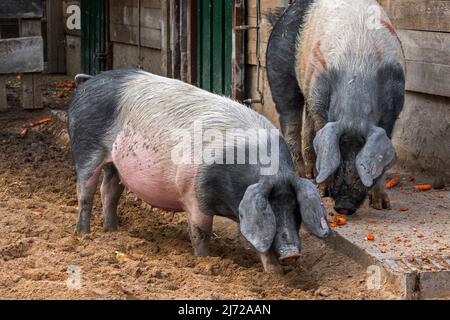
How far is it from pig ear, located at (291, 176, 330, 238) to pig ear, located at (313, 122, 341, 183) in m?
0.66

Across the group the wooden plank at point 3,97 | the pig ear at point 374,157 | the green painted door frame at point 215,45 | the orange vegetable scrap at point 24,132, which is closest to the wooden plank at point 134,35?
the green painted door frame at point 215,45

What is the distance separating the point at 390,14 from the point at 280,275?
3.16 meters

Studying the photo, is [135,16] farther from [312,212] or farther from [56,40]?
[312,212]

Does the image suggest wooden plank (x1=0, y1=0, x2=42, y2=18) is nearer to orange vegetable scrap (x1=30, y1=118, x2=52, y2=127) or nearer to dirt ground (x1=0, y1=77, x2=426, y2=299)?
orange vegetable scrap (x1=30, y1=118, x2=52, y2=127)

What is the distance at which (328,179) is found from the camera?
548 centimetres

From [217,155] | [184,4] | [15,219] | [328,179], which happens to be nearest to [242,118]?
[217,155]

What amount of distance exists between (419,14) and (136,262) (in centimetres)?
330

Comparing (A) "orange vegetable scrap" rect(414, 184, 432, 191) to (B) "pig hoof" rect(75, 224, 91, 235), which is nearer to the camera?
(B) "pig hoof" rect(75, 224, 91, 235)

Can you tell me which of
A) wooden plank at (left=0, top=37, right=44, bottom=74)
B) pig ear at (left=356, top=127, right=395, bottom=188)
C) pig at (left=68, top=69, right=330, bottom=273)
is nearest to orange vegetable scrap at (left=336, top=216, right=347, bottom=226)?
pig ear at (left=356, top=127, right=395, bottom=188)

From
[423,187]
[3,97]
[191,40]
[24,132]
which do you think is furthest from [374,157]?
[3,97]

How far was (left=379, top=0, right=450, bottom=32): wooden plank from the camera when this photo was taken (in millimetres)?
6629

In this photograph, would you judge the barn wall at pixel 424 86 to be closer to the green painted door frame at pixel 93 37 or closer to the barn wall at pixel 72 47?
the green painted door frame at pixel 93 37

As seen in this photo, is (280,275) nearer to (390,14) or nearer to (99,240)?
(99,240)

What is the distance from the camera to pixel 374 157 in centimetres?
521
